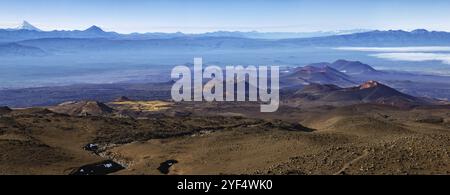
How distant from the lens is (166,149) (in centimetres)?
3691

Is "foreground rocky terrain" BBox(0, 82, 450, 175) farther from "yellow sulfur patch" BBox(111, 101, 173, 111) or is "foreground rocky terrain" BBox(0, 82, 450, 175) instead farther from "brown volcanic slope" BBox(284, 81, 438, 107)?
"brown volcanic slope" BBox(284, 81, 438, 107)

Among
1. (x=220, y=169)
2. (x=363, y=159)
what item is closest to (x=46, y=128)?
(x=220, y=169)

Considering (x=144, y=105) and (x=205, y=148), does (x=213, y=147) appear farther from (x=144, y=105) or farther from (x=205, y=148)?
(x=144, y=105)

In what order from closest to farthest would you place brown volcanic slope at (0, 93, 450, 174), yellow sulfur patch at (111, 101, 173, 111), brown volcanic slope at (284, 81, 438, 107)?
brown volcanic slope at (0, 93, 450, 174), yellow sulfur patch at (111, 101, 173, 111), brown volcanic slope at (284, 81, 438, 107)

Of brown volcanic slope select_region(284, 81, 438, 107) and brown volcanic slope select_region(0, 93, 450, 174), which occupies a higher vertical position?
brown volcanic slope select_region(0, 93, 450, 174)

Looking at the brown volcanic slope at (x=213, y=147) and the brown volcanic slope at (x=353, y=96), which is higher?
the brown volcanic slope at (x=213, y=147)

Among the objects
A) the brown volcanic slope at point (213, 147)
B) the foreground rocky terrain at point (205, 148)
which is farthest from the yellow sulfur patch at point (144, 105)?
the brown volcanic slope at point (213, 147)

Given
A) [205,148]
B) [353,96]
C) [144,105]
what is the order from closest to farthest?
[205,148]
[144,105]
[353,96]

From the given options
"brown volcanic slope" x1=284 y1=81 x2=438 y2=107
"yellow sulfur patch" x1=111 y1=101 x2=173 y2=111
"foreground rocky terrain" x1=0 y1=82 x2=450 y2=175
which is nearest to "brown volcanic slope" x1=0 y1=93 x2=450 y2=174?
"foreground rocky terrain" x1=0 y1=82 x2=450 y2=175

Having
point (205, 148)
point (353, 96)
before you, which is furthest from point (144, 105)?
point (205, 148)

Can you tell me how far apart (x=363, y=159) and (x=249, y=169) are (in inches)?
228

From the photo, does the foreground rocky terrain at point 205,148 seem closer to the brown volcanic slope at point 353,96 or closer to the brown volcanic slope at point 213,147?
the brown volcanic slope at point 213,147
